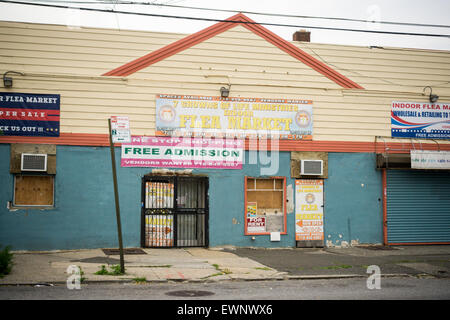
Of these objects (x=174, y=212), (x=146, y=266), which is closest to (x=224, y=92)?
(x=174, y=212)

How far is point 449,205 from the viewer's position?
18062 millimetres

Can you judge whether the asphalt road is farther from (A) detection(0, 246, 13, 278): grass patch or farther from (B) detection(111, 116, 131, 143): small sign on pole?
(B) detection(111, 116, 131, 143): small sign on pole

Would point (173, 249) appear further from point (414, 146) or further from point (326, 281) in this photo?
point (414, 146)

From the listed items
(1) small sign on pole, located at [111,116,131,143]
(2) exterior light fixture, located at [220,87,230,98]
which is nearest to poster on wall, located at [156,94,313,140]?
(2) exterior light fixture, located at [220,87,230,98]

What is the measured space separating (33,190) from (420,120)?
13.7 meters

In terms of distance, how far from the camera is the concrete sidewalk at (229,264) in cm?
1109

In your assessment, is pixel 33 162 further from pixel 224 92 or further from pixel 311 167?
pixel 311 167

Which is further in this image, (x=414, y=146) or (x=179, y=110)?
(x=414, y=146)

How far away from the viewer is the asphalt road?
892cm

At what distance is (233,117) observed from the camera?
16531mm

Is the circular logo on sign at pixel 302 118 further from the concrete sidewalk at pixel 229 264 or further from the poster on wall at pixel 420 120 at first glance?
the concrete sidewalk at pixel 229 264

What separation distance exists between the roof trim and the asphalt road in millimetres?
7992

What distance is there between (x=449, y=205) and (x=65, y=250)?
13.6 m
